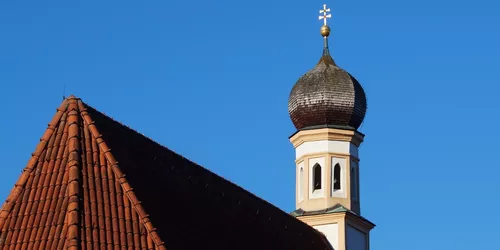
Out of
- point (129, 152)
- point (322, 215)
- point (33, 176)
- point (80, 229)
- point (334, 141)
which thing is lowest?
point (80, 229)

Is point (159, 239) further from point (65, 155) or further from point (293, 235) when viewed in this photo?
point (293, 235)

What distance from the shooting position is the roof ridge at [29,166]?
22.8 meters

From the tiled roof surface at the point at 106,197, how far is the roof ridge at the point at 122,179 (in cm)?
2

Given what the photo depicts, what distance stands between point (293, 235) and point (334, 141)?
20.5ft

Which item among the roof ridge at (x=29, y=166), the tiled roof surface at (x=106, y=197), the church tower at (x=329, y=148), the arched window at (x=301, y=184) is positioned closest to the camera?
the tiled roof surface at (x=106, y=197)

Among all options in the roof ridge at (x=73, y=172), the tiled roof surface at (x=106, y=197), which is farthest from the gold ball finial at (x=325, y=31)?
the roof ridge at (x=73, y=172)

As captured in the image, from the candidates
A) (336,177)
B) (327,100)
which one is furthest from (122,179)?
(327,100)

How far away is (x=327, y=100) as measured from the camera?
3909 cm

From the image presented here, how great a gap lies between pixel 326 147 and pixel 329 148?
101mm

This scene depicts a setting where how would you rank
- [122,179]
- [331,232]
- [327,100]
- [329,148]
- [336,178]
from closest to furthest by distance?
[122,179] → [331,232] → [329,148] → [336,178] → [327,100]

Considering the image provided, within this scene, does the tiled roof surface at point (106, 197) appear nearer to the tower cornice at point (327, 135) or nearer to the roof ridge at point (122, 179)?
the roof ridge at point (122, 179)

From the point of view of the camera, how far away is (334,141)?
3884 cm

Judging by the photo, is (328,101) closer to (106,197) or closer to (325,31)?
(325,31)

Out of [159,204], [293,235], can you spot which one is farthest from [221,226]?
[293,235]
